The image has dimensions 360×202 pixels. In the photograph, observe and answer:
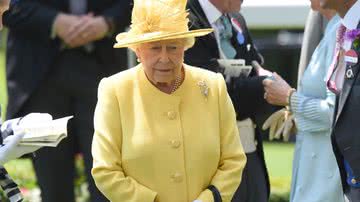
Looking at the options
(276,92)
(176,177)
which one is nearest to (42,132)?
(176,177)

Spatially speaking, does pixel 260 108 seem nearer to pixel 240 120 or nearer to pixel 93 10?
pixel 240 120

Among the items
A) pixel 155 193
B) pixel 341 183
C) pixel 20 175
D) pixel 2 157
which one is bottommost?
pixel 20 175

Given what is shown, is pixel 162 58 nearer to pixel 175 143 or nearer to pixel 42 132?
pixel 175 143

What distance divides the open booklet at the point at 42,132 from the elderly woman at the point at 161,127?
21cm

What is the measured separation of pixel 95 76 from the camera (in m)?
6.53

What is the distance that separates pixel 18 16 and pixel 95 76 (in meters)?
0.60

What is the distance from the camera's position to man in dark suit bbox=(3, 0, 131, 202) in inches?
254

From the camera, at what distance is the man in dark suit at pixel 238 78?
555cm

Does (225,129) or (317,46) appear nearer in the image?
(225,129)

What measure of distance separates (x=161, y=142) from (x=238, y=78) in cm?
113

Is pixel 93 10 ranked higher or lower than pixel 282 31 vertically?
higher

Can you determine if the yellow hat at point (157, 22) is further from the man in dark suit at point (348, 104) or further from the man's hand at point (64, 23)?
the man's hand at point (64, 23)

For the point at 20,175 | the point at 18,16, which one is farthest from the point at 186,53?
the point at 20,175

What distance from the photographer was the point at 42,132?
4520 mm
